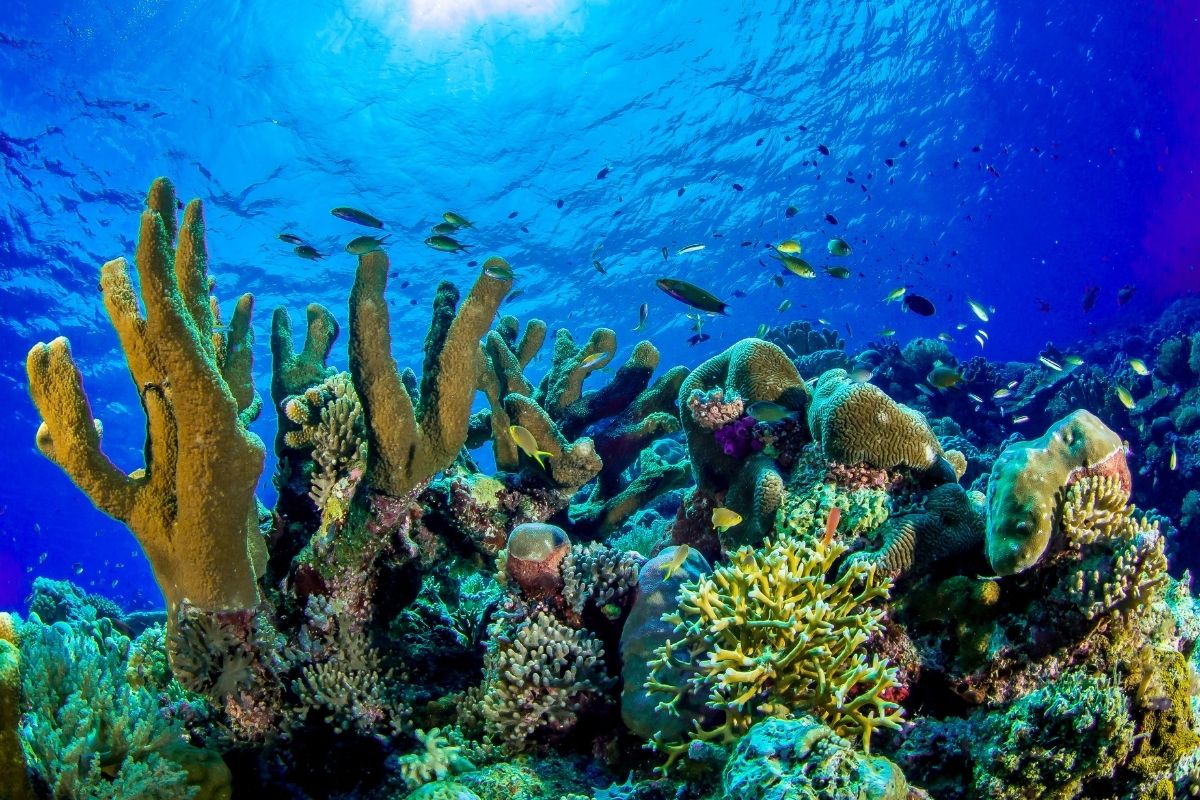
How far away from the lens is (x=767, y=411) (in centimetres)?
425

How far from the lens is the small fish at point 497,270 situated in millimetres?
4352

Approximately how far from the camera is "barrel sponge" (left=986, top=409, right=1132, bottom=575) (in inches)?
114

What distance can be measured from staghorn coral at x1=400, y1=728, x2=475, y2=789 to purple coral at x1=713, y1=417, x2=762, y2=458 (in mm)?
2822

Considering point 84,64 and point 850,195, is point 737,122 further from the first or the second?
point 84,64

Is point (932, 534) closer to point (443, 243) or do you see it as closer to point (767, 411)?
point (767, 411)

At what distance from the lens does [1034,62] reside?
2905 centimetres

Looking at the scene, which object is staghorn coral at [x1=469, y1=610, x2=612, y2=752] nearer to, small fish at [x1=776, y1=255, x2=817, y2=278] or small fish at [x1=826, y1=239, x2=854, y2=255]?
small fish at [x1=776, y1=255, x2=817, y2=278]

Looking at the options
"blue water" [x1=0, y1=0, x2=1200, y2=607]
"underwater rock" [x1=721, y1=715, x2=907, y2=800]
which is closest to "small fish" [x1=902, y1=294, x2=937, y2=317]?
"blue water" [x1=0, y1=0, x2=1200, y2=607]

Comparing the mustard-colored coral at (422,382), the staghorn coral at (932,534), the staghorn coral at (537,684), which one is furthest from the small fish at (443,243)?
the staghorn coral at (932,534)

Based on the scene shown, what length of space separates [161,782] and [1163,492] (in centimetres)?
1384

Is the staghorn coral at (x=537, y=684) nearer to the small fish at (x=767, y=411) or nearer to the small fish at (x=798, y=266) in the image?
the small fish at (x=767, y=411)

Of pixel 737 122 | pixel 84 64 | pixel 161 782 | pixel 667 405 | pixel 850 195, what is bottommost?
pixel 161 782

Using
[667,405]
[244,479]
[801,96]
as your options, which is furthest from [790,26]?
[244,479]

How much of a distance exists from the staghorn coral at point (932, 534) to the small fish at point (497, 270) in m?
3.08
